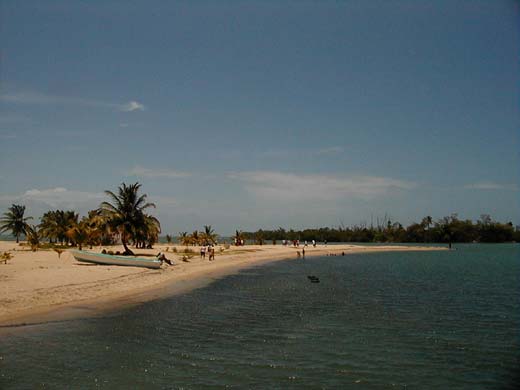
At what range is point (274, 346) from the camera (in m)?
14.1

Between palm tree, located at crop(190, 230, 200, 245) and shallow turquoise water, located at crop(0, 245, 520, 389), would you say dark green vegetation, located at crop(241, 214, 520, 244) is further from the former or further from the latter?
shallow turquoise water, located at crop(0, 245, 520, 389)

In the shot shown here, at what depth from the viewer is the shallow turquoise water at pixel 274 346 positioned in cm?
1093

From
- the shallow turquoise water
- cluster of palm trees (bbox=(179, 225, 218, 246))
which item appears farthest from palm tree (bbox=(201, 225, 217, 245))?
the shallow turquoise water

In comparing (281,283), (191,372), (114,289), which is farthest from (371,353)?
(281,283)

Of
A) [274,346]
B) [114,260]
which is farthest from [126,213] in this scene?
[274,346]

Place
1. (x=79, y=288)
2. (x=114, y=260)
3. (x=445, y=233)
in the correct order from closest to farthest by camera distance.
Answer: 1. (x=79, y=288)
2. (x=114, y=260)
3. (x=445, y=233)

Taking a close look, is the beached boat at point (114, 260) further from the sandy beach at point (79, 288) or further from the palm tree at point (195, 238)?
the palm tree at point (195, 238)

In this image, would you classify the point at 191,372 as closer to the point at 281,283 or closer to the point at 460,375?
the point at 460,375

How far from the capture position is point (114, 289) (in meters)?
25.8

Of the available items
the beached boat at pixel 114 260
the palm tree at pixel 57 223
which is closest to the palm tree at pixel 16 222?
the palm tree at pixel 57 223

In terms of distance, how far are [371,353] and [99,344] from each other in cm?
910

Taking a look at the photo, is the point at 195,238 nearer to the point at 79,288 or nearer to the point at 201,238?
the point at 201,238

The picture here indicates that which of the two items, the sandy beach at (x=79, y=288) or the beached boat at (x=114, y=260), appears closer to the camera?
the sandy beach at (x=79, y=288)

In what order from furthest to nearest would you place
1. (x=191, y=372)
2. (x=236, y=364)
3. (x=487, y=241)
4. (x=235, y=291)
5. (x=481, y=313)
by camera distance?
(x=487, y=241) < (x=235, y=291) < (x=481, y=313) < (x=236, y=364) < (x=191, y=372)
